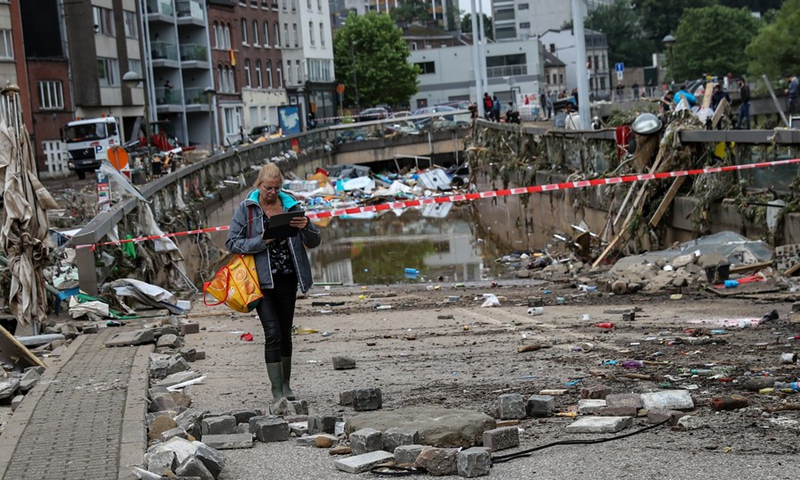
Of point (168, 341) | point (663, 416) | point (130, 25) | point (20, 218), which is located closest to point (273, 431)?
point (663, 416)

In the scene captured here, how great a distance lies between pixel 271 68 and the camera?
10194 centimetres

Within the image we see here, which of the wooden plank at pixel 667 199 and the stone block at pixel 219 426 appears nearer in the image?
the stone block at pixel 219 426

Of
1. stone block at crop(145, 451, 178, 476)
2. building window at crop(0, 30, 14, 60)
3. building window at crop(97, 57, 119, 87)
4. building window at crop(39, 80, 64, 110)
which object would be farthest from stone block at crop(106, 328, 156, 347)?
building window at crop(97, 57, 119, 87)

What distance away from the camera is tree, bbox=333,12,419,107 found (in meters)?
120

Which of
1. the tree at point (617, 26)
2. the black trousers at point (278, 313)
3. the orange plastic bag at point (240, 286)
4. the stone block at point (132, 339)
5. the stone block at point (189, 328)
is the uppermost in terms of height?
the tree at point (617, 26)

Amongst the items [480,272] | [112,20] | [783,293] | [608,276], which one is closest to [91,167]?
[112,20]

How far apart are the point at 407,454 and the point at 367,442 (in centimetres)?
38

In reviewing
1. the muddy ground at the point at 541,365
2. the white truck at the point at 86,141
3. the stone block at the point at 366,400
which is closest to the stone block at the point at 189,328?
the muddy ground at the point at 541,365

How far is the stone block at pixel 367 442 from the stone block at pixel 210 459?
29.3 inches

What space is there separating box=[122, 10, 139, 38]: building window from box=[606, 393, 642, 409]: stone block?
235 ft

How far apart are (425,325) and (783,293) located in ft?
12.4

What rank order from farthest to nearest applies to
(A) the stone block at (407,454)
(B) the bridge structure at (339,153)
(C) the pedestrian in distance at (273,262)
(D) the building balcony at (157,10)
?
(D) the building balcony at (157,10) < (B) the bridge structure at (339,153) < (C) the pedestrian in distance at (273,262) < (A) the stone block at (407,454)

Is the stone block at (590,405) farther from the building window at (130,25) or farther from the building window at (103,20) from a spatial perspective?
the building window at (130,25)

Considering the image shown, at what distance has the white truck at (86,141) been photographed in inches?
2151
